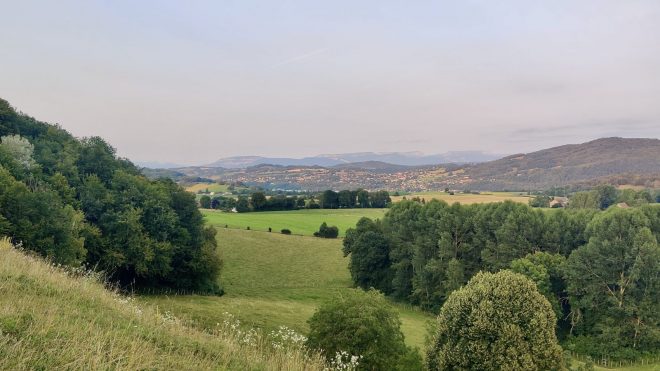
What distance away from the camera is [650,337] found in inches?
1512

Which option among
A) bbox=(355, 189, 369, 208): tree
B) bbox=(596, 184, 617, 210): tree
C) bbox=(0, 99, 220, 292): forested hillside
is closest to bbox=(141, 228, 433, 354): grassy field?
bbox=(0, 99, 220, 292): forested hillside

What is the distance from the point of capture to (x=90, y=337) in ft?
22.6

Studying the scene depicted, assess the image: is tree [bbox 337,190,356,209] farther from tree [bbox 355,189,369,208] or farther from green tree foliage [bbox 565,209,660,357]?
green tree foliage [bbox 565,209,660,357]

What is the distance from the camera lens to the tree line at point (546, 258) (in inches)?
1558

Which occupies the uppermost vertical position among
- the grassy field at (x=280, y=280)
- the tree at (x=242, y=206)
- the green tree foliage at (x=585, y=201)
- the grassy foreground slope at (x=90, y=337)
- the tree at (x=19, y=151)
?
the tree at (x=19, y=151)

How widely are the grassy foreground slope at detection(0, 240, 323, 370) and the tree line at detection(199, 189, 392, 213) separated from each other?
327 ft

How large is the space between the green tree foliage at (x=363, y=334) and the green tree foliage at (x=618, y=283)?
30163 millimetres

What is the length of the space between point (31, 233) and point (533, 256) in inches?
1916

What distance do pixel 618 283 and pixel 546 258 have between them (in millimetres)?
7111

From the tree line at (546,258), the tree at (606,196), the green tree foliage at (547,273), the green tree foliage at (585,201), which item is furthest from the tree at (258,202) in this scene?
the tree at (606,196)

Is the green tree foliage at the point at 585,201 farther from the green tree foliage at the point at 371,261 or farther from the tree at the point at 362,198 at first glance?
the tree at the point at 362,198

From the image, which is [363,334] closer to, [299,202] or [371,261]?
[371,261]

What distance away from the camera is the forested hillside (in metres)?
29.2

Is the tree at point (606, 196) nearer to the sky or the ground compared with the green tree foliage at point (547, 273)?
nearer to the sky
